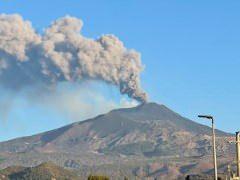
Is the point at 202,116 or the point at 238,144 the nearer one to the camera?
the point at 202,116

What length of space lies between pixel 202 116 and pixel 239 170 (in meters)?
14.0

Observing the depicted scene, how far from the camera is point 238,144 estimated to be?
9256 centimetres

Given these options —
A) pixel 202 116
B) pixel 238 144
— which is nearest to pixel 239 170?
pixel 238 144

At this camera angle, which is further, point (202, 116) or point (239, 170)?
point (239, 170)

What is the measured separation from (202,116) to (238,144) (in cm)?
1072

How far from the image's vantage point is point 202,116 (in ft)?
278

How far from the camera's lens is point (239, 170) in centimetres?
9412

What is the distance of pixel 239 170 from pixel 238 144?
13.7 ft

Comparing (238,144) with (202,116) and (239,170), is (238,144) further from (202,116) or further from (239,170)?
(202,116)
